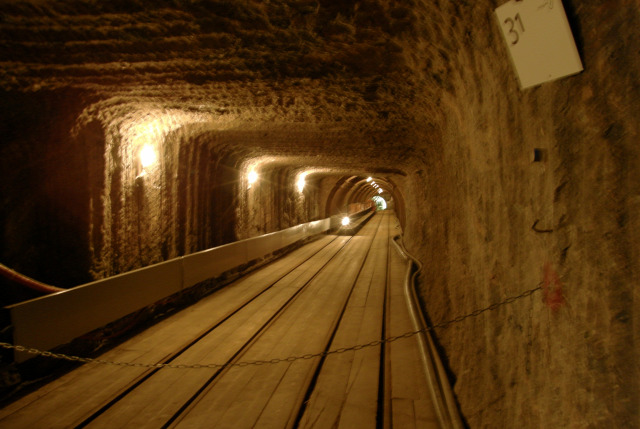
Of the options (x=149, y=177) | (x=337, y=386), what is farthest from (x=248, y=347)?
(x=149, y=177)

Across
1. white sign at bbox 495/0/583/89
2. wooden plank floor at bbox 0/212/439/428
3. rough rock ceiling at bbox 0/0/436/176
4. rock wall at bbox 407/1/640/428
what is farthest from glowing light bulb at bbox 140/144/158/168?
white sign at bbox 495/0/583/89

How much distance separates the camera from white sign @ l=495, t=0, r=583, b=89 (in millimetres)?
1515

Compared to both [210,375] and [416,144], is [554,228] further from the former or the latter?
[416,144]

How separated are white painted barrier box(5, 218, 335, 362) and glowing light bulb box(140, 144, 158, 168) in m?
1.51

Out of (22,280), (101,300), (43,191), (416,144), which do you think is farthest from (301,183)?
(22,280)

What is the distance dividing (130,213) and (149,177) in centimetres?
66

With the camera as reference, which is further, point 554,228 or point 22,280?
point 22,280

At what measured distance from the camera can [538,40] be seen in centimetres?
163

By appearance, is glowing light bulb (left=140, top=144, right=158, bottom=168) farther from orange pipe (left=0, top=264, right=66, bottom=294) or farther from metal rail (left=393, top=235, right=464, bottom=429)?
metal rail (left=393, top=235, right=464, bottom=429)

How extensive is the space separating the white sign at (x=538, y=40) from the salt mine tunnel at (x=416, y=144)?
60mm

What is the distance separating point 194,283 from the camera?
20.2ft

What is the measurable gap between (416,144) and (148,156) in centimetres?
456

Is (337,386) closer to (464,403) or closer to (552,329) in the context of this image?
(464,403)

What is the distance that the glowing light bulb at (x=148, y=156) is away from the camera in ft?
16.9
